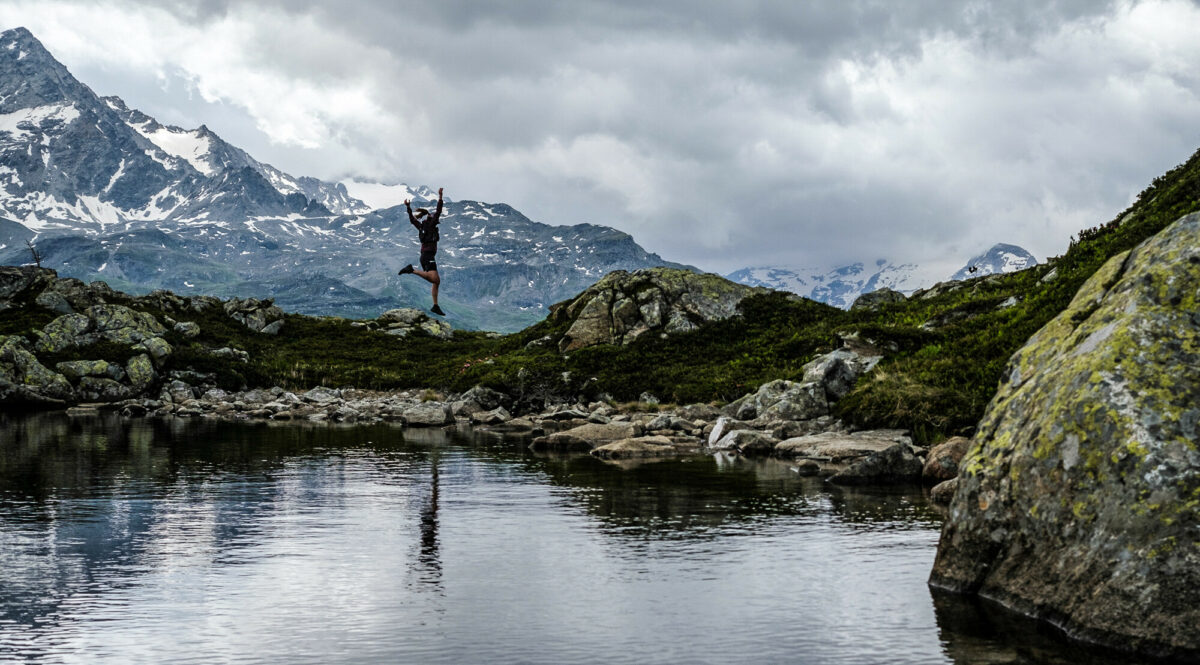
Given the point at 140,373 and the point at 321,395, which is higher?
the point at 140,373

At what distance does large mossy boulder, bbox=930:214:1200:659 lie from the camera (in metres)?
10.9

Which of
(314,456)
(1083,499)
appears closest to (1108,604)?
(1083,499)

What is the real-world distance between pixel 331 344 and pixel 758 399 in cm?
6556

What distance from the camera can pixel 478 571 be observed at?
53.8 ft

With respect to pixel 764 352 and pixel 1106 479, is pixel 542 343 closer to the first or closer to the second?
pixel 764 352

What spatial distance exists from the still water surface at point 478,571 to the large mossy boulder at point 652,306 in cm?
4052

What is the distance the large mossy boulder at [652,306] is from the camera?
71.2 metres

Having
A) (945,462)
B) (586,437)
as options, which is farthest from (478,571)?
(586,437)

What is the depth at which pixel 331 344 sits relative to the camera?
99625 millimetres

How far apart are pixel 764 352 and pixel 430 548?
144ft

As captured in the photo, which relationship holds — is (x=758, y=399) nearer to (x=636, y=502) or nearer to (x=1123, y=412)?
(x=636, y=502)

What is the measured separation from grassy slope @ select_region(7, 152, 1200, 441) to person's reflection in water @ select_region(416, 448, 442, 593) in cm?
2044

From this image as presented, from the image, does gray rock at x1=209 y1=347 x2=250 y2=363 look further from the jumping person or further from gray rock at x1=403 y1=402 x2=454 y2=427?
the jumping person

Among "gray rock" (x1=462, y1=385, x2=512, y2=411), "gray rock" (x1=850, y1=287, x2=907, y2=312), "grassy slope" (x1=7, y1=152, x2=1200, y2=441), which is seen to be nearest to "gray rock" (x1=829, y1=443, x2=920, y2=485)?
"grassy slope" (x1=7, y1=152, x2=1200, y2=441)
